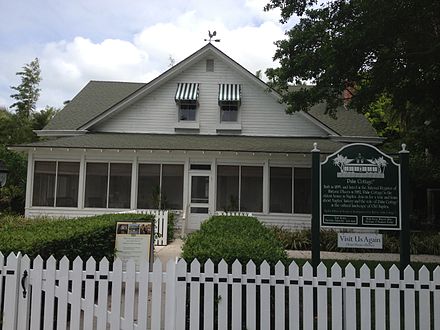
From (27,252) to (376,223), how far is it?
5.25 meters

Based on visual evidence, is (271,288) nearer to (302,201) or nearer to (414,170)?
(302,201)

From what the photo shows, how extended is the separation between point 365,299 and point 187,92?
58.2ft

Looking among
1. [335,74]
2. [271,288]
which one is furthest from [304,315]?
→ [335,74]

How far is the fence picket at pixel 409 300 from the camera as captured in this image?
4.62m

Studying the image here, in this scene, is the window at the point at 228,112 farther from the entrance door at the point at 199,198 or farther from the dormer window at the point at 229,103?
the entrance door at the point at 199,198

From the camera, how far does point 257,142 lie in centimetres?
1995

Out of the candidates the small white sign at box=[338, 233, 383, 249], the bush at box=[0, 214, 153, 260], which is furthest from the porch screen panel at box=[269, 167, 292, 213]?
the small white sign at box=[338, 233, 383, 249]

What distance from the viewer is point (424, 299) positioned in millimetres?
4750

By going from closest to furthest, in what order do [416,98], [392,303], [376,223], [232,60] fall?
[392,303] → [376,223] → [416,98] → [232,60]

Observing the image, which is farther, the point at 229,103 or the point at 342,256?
the point at 229,103

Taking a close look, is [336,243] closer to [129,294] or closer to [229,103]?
[229,103]

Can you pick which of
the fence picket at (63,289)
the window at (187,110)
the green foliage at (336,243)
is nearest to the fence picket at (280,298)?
the fence picket at (63,289)

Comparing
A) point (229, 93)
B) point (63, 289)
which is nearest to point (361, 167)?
point (63, 289)

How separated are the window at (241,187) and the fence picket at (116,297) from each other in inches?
562
